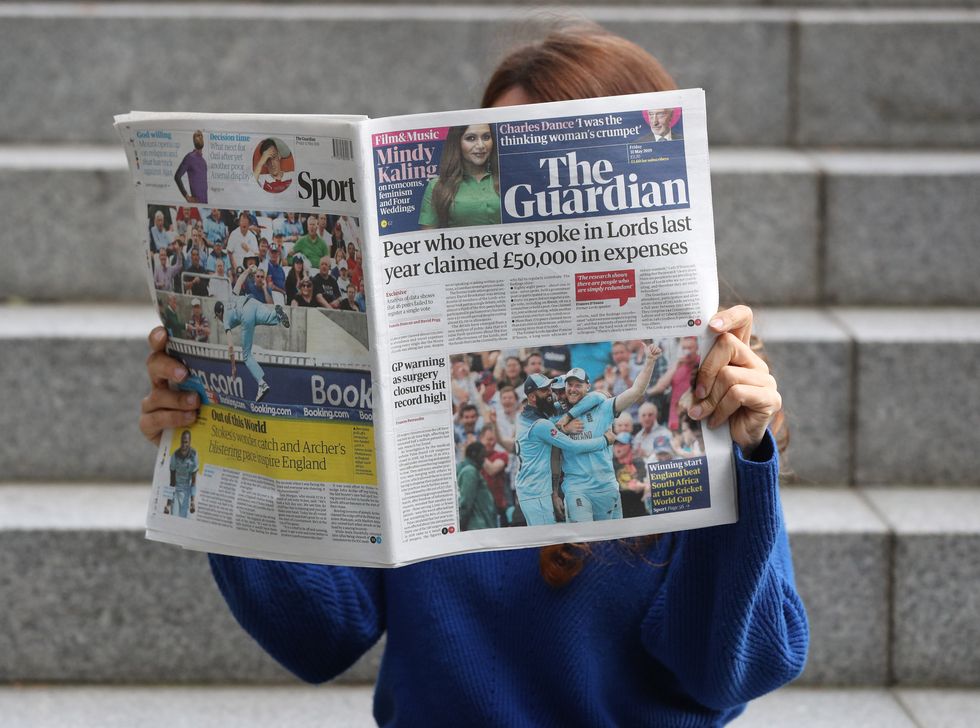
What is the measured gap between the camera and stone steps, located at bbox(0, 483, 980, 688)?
1.53 metres

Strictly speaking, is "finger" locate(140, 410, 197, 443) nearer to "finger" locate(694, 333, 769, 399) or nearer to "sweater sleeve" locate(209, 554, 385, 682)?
"sweater sleeve" locate(209, 554, 385, 682)

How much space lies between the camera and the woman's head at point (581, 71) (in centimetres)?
98

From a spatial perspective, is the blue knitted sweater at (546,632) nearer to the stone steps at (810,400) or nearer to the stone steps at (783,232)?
the stone steps at (810,400)

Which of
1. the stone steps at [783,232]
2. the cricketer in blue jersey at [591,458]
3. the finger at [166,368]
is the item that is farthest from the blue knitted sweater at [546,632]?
the stone steps at [783,232]

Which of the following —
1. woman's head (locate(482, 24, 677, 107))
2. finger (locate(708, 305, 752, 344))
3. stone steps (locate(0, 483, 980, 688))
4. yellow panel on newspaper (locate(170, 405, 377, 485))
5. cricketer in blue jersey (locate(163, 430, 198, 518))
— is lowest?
stone steps (locate(0, 483, 980, 688))

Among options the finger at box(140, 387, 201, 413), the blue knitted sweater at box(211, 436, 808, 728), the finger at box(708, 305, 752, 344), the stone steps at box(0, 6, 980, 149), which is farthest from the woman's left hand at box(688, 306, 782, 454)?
the stone steps at box(0, 6, 980, 149)

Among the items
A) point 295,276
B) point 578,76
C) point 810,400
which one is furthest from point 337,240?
point 810,400

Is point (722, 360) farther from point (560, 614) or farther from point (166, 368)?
point (166, 368)

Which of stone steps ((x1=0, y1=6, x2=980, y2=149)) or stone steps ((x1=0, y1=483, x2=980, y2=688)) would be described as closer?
stone steps ((x1=0, y1=483, x2=980, y2=688))

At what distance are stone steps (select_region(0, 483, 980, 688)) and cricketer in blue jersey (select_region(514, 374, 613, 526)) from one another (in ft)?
2.54

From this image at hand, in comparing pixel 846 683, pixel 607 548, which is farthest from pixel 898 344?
pixel 607 548

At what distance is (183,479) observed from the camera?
0.93m

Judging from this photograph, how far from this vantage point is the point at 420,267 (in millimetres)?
838

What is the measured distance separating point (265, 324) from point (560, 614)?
1.27ft
